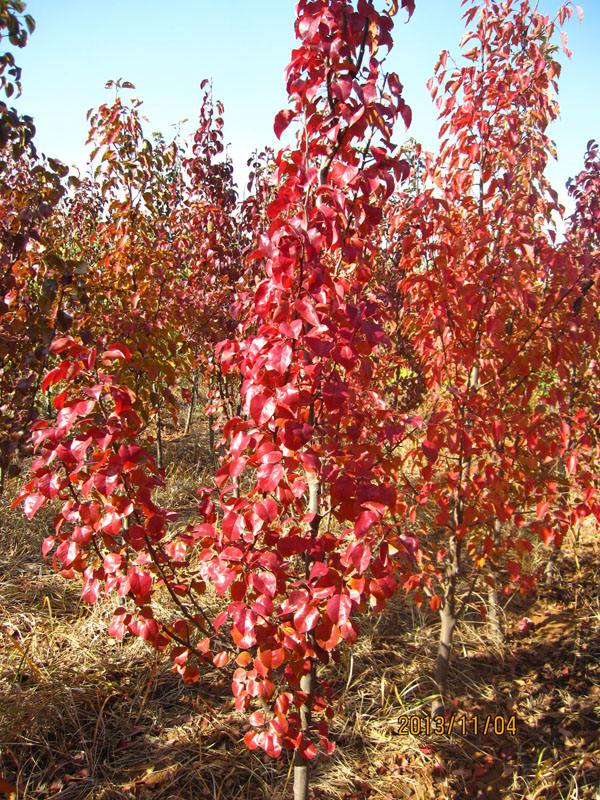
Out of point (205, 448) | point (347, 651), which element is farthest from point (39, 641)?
point (205, 448)

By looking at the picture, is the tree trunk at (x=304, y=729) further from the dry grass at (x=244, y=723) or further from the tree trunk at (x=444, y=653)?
the tree trunk at (x=444, y=653)

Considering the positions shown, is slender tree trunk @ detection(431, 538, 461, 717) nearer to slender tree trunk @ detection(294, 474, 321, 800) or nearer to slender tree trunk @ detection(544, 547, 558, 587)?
slender tree trunk @ detection(294, 474, 321, 800)

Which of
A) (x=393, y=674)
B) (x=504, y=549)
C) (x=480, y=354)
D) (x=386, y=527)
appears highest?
(x=480, y=354)

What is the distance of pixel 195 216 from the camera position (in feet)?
14.3

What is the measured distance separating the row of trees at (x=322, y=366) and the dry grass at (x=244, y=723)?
8.2 inches

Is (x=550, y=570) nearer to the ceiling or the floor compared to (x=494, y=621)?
nearer to the ceiling

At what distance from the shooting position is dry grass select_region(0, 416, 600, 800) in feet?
7.47

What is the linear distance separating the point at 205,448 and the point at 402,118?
518cm

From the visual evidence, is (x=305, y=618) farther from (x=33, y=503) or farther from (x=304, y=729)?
(x=33, y=503)

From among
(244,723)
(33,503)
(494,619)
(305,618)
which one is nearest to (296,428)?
(305,618)

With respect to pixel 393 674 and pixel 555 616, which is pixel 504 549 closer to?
pixel 393 674
